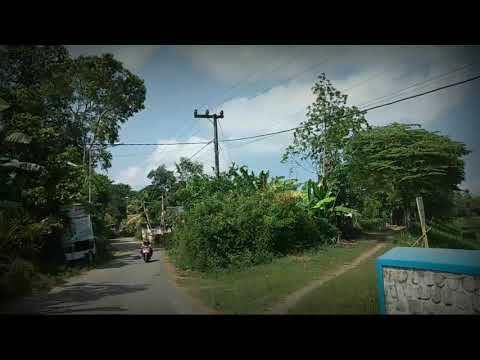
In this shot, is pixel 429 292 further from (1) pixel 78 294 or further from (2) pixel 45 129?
(2) pixel 45 129

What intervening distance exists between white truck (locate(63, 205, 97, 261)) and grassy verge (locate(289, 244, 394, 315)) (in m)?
10.4

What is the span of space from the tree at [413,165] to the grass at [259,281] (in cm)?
291

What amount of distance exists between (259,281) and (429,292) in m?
4.25

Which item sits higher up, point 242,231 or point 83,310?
point 242,231

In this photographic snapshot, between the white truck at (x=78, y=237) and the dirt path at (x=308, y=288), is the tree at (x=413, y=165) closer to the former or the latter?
the dirt path at (x=308, y=288)

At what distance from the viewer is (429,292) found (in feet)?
13.1

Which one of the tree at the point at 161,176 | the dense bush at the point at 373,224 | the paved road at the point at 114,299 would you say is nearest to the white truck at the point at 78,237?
the paved road at the point at 114,299

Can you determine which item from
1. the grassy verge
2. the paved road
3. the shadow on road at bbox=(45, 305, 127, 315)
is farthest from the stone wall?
the shadow on road at bbox=(45, 305, 127, 315)

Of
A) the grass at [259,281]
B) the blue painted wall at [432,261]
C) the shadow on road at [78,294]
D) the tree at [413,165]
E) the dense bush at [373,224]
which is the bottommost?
the shadow on road at [78,294]

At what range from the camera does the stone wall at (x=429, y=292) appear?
369 cm

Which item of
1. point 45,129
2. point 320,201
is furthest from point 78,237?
point 320,201
